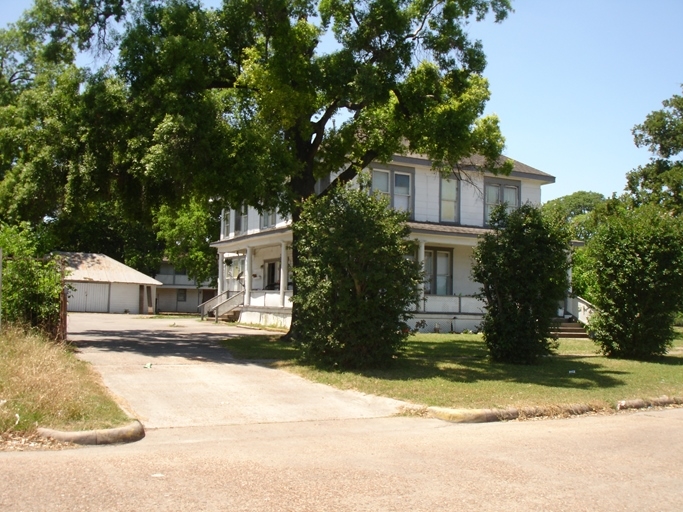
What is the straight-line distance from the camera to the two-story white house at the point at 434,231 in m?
27.4

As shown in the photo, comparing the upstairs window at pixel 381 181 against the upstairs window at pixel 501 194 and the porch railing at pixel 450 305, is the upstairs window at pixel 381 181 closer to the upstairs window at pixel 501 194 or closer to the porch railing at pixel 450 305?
the porch railing at pixel 450 305

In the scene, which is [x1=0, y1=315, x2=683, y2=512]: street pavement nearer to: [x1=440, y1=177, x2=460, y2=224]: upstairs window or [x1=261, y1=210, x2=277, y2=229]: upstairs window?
[x1=440, y1=177, x2=460, y2=224]: upstairs window

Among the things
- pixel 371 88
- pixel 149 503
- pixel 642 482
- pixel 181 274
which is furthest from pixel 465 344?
pixel 181 274

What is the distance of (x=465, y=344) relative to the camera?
21562mm

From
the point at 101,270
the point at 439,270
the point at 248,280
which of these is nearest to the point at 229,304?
the point at 248,280

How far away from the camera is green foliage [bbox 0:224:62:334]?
1460 cm

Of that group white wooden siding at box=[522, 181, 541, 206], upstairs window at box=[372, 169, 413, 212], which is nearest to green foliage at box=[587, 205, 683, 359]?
upstairs window at box=[372, 169, 413, 212]

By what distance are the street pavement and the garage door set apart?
136 ft

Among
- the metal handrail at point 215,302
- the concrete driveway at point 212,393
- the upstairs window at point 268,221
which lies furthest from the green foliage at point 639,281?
the metal handrail at point 215,302

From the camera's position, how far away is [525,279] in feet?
51.7

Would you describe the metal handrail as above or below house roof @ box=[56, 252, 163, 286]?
below

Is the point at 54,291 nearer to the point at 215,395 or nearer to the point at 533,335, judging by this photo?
the point at 215,395

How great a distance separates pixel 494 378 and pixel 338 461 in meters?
7.05

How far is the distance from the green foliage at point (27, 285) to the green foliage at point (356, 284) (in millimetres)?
5466
